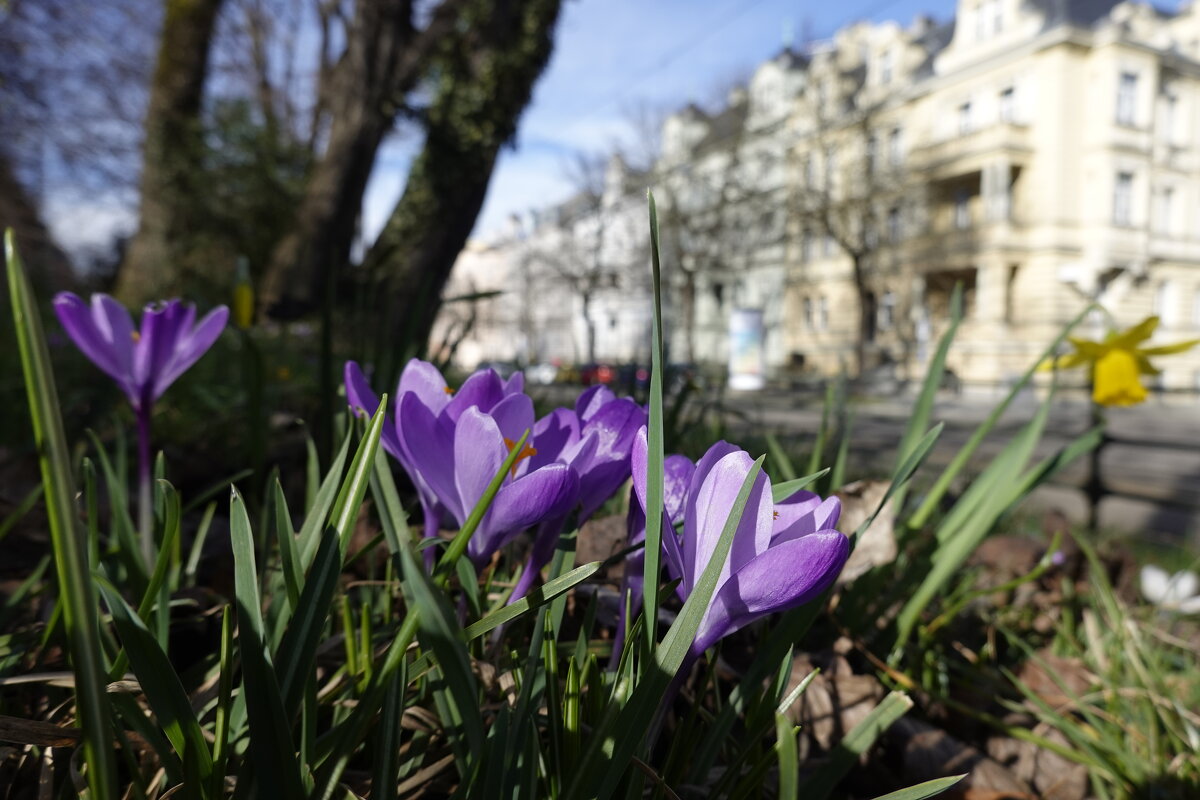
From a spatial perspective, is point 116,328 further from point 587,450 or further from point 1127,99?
point 1127,99

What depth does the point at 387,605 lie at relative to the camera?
65 cm

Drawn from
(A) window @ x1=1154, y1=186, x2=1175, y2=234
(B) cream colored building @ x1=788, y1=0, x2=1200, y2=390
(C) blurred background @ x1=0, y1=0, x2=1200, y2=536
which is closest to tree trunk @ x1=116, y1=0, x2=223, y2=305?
(C) blurred background @ x1=0, y1=0, x2=1200, y2=536

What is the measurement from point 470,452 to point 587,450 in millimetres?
73

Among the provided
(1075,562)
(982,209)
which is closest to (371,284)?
(1075,562)

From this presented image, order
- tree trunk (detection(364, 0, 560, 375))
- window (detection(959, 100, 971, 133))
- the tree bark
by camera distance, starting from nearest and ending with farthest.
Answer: tree trunk (detection(364, 0, 560, 375)), the tree bark, window (detection(959, 100, 971, 133))

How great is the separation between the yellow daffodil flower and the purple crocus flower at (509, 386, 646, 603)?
1000 millimetres

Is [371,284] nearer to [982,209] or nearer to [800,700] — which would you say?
[800,700]

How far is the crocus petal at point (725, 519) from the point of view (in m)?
0.38

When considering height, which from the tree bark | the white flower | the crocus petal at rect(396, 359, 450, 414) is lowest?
the white flower

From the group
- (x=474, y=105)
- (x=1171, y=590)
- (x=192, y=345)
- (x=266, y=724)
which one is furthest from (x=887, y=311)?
(x=266, y=724)

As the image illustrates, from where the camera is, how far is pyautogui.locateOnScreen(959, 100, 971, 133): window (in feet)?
75.4

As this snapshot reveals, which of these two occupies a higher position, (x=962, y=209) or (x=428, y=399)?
(x=962, y=209)

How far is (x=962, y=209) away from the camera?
918 inches

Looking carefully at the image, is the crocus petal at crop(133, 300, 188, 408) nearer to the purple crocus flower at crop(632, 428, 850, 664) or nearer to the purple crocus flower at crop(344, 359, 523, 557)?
the purple crocus flower at crop(344, 359, 523, 557)
